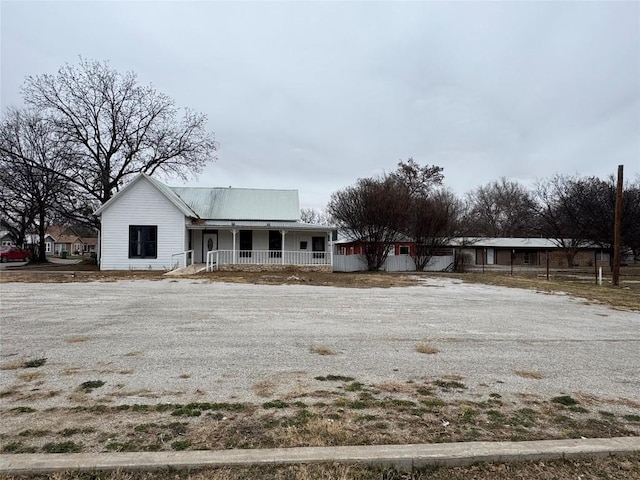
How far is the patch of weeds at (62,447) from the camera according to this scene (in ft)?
10.1

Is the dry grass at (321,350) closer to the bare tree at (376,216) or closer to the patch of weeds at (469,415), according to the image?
the patch of weeds at (469,415)

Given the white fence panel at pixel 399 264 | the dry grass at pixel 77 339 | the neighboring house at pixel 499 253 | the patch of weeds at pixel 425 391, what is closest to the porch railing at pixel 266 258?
the white fence panel at pixel 399 264

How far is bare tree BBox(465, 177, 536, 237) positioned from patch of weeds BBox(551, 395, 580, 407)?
61587mm

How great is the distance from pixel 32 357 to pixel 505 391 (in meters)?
6.51

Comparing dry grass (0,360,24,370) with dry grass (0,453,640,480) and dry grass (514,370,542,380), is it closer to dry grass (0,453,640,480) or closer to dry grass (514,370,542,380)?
dry grass (0,453,640,480)

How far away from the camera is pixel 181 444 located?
10.4ft

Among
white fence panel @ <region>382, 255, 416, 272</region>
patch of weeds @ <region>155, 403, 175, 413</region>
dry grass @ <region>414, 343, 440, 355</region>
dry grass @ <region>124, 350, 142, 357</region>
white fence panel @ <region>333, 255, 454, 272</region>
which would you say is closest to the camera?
patch of weeds @ <region>155, 403, 175, 413</region>

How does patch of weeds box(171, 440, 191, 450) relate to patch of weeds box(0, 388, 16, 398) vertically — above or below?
above

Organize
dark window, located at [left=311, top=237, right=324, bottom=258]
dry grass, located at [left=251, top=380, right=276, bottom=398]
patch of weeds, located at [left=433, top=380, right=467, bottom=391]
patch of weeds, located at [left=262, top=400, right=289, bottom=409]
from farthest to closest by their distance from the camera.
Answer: dark window, located at [left=311, top=237, right=324, bottom=258]
patch of weeds, located at [left=433, top=380, right=467, bottom=391]
dry grass, located at [left=251, top=380, right=276, bottom=398]
patch of weeds, located at [left=262, top=400, right=289, bottom=409]

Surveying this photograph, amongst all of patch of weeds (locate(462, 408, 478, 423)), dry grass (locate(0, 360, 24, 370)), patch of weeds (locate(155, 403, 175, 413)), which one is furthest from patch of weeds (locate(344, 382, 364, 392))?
dry grass (locate(0, 360, 24, 370))

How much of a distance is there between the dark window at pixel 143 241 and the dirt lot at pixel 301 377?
48.8 feet

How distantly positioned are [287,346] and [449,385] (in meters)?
2.80

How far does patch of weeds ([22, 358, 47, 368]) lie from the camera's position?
5328 millimetres

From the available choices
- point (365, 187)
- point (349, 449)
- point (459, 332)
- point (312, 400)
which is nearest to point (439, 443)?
point (349, 449)
